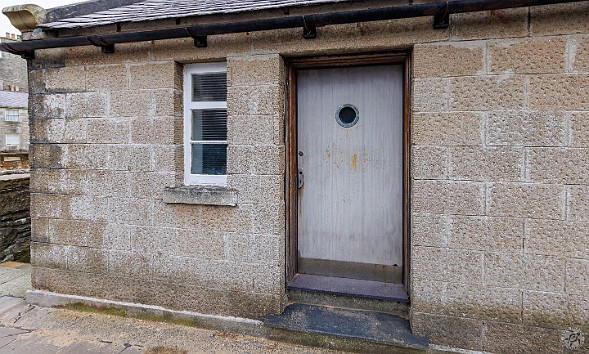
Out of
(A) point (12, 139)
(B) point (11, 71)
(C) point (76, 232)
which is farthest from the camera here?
(B) point (11, 71)

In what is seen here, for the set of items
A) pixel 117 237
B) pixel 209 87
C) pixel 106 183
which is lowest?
pixel 117 237

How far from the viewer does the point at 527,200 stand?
2.88 metres

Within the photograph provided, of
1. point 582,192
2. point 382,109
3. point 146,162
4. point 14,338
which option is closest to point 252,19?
point 382,109

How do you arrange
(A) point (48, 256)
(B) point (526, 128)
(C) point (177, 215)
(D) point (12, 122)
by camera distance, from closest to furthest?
(B) point (526, 128) < (C) point (177, 215) < (A) point (48, 256) < (D) point (12, 122)

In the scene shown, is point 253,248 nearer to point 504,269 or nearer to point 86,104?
point 504,269

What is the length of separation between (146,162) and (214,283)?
58.0 inches

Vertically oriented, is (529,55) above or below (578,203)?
above

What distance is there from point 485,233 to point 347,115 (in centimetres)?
171

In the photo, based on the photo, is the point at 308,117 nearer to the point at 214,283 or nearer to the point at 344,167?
the point at 344,167

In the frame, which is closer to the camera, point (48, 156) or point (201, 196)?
point (201, 196)

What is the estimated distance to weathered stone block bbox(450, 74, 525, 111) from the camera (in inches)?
113

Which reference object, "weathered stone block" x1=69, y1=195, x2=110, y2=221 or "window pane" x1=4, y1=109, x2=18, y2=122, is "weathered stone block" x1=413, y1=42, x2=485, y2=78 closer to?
"weathered stone block" x1=69, y1=195, x2=110, y2=221

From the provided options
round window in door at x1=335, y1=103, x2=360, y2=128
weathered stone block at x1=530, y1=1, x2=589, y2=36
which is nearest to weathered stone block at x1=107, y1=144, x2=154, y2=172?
round window in door at x1=335, y1=103, x2=360, y2=128

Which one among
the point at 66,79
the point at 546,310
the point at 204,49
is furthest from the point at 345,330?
the point at 66,79
